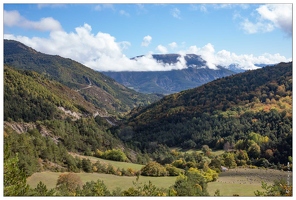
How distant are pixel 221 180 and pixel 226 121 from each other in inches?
3469

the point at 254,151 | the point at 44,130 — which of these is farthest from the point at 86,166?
the point at 254,151

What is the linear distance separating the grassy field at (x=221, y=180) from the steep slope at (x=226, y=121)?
26.9m

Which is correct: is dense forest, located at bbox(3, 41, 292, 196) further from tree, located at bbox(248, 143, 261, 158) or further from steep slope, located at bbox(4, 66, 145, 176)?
steep slope, located at bbox(4, 66, 145, 176)

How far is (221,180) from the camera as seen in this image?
73.2 metres

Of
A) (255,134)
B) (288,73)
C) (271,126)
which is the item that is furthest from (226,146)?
(288,73)

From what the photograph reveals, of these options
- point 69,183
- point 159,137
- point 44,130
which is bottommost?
point 69,183

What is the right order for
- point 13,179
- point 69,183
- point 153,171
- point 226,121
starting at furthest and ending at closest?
point 226,121, point 153,171, point 69,183, point 13,179

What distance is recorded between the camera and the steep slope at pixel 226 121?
135m

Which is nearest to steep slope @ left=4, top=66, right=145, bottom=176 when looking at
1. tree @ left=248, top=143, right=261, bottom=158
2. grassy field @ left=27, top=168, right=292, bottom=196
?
grassy field @ left=27, top=168, right=292, bottom=196

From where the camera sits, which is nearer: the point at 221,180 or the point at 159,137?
the point at 221,180

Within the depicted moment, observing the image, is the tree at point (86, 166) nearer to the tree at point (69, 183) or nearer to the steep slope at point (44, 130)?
the steep slope at point (44, 130)

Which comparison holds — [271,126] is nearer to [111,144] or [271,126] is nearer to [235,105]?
[235,105]

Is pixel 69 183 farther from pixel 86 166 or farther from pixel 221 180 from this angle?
pixel 221 180

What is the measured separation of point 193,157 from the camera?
4198 inches
